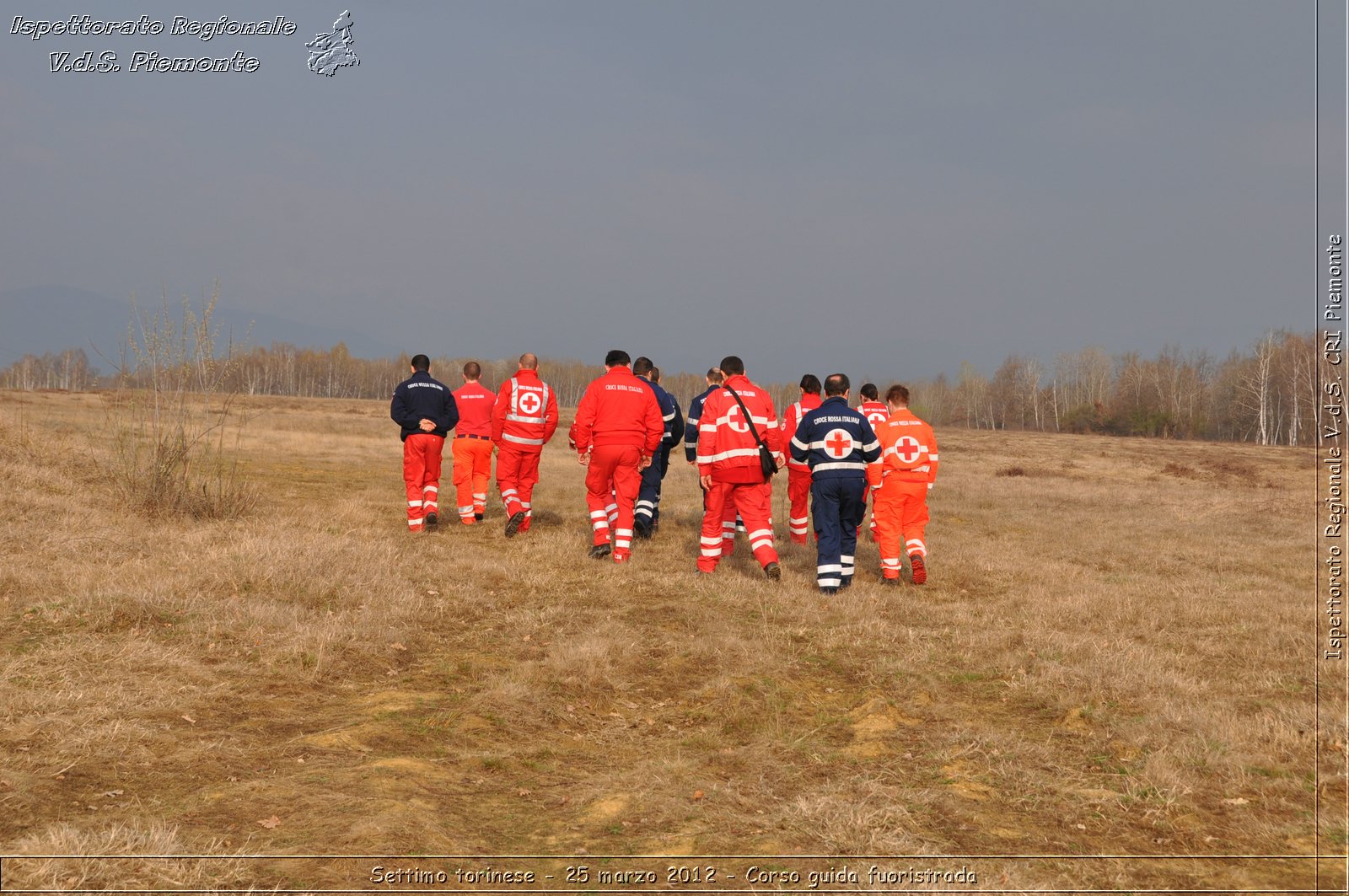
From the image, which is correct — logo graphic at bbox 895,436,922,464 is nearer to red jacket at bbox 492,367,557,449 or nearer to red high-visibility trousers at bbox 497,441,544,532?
red jacket at bbox 492,367,557,449

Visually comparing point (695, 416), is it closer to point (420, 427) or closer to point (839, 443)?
point (839, 443)

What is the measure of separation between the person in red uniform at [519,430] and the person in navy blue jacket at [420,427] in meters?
0.79

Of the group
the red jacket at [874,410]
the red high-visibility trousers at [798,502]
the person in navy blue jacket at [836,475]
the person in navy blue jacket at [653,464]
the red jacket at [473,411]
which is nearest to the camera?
the person in navy blue jacket at [836,475]

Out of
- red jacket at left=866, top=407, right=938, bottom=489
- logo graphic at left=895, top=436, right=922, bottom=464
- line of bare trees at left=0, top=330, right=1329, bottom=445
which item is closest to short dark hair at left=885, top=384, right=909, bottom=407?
red jacket at left=866, top=407, right=938, bottom=489

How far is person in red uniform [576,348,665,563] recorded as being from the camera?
1098 centimetres

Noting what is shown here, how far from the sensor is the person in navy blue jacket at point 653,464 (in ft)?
41.6

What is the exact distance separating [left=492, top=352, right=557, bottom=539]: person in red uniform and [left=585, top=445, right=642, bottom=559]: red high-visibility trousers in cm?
161

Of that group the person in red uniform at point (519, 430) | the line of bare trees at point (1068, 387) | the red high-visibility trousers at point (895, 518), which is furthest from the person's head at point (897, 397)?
the line of bare trees at point (1068, 387)

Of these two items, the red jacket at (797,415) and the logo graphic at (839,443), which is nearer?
the logo graphic at (839,443)

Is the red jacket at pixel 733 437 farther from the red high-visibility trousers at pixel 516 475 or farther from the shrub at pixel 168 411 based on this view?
the shrub at pixel 168 411

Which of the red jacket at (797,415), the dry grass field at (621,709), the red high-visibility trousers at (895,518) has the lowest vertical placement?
the dry grass field at (621,709)

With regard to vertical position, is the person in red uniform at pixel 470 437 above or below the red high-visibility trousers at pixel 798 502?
above

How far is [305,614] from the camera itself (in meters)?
7.82

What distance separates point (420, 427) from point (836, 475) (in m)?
6.19
